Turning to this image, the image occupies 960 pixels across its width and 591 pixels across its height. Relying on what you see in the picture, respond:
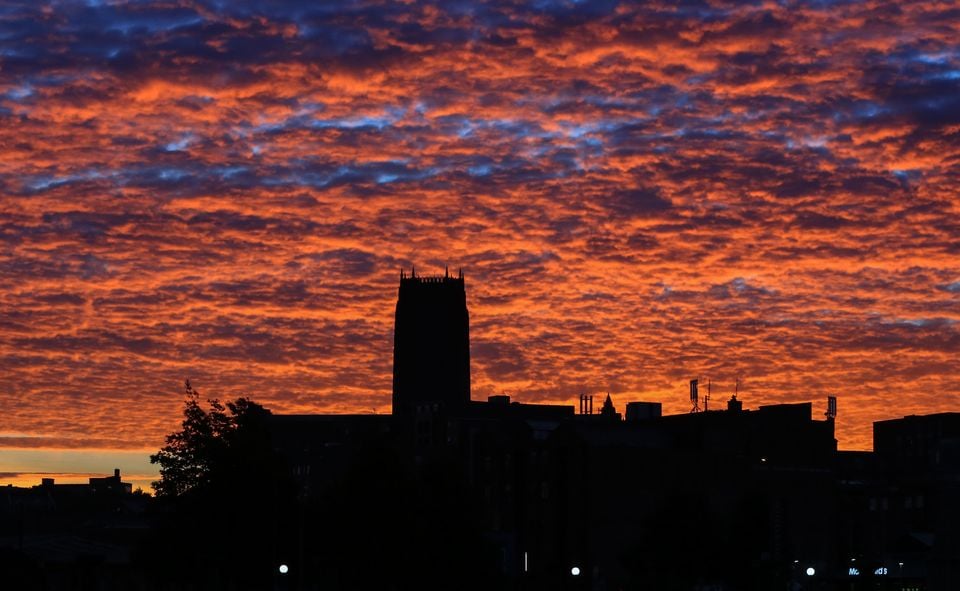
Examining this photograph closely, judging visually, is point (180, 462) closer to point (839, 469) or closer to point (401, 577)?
point (401, 577)

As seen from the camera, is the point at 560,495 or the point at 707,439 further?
the point at 707,439

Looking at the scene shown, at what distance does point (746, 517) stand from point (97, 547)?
58.3 meters

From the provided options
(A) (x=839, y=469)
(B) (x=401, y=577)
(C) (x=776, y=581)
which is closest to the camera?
(B) (x=401, y=577)

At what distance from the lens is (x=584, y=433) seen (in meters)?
157

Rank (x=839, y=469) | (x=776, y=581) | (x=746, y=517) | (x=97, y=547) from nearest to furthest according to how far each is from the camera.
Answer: (x=746, y=517), (x=776, y=581), (x=97, y=547), (x=839, y=469)

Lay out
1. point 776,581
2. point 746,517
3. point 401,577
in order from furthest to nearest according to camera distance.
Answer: point 776,581 → point 746,517 → point 401,577

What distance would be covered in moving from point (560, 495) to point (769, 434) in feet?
82.5

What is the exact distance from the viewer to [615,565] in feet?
494

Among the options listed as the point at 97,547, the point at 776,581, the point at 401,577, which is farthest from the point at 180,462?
the point at 776,581

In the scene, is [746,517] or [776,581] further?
[776,581]

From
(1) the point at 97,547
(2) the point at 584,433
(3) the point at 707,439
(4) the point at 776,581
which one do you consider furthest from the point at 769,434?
(1) the point at 97,547

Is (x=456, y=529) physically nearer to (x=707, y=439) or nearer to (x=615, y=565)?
(x=615, y=565)

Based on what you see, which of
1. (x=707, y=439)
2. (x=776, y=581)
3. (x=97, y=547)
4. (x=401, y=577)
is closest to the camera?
(x=401, y=577)

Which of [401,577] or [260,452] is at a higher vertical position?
[260,452]
